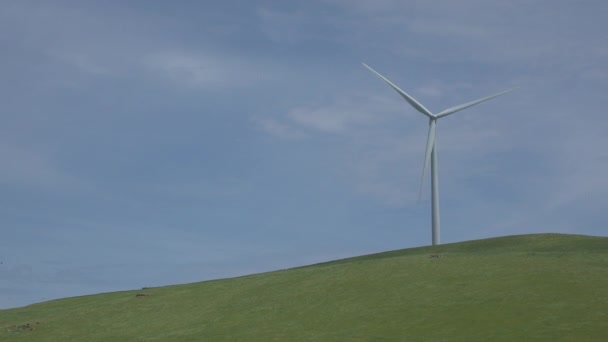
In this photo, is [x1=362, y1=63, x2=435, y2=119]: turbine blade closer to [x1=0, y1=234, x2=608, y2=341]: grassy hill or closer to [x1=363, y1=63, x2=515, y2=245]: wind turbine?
[x1=363, y1=63, x2=515, y2=245]: wind turbine

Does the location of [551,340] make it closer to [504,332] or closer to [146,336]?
[504,332]

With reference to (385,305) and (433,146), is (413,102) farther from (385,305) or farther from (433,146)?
(385,305)

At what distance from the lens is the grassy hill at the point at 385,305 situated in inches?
1389

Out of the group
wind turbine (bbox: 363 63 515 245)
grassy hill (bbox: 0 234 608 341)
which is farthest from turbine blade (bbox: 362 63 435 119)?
grassy hill (bbox: 0 234 608 341)

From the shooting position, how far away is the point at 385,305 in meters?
40.6

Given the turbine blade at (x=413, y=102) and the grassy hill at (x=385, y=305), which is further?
the turbine blade at (x=413, y=102)

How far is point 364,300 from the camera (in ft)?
139

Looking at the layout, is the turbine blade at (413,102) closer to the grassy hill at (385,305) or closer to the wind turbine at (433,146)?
the wind turbine at (433,146)

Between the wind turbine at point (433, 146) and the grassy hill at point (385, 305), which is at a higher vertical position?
the wind turbine at point (433, 146)

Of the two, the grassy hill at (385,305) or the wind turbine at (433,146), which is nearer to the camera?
the grassy hill at (385,305)

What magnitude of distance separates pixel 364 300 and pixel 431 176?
31.1m

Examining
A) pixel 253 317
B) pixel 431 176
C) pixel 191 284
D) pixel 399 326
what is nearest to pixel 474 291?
pixel 399 326

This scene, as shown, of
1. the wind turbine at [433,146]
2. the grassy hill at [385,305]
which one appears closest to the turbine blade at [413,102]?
the wind turbine at [433,146]

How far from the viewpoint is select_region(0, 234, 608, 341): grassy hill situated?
3528cm
